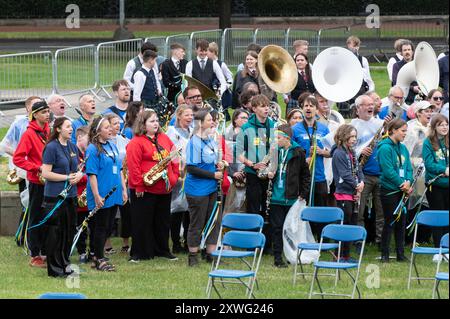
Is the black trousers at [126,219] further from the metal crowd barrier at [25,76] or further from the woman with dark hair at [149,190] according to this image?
the metal crowd barrier at [25,76]

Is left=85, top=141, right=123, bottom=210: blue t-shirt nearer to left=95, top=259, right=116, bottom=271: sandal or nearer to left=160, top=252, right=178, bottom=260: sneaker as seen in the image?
left=95, top=259, right=116, bottom=271: sandal

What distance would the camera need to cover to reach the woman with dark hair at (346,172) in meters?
12.7

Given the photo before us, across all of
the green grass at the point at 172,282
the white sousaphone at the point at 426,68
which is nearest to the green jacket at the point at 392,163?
the green grass at the point at 172,282

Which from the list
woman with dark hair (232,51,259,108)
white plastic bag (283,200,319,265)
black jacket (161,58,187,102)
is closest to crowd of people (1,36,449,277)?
white plastic bag (283,200,319,265)

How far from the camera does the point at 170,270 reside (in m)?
12.3

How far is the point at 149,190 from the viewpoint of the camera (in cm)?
1284

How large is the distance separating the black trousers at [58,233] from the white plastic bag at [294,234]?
254 cm

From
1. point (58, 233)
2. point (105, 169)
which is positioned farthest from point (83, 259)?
point (105, 169)

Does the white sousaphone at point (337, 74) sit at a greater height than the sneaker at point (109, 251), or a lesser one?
greater

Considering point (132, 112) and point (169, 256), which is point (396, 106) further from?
point (169, 256)

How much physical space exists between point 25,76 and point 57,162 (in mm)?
7462

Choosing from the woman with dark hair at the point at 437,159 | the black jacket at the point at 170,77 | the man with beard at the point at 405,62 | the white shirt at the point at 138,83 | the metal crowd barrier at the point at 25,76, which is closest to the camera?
the woman with dark hair at the point at 437,159

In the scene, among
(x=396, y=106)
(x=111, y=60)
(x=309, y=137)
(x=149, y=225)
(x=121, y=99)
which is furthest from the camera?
(x=111, y=60)

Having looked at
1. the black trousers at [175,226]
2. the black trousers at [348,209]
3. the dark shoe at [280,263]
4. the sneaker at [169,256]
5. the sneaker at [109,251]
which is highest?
the black trousers at [348,209]
